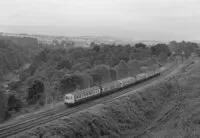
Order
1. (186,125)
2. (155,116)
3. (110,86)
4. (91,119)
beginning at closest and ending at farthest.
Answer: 1. (91,119)
2. (186,125)
3. (155,116)
4. (110,86)

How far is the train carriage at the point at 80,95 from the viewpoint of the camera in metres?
29.7

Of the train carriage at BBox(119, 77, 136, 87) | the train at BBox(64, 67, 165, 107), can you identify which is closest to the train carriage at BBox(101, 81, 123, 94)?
the train at BBox(64, 67, 165, 107)

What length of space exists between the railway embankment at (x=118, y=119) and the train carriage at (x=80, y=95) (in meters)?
3.74

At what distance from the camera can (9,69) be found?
290 feet

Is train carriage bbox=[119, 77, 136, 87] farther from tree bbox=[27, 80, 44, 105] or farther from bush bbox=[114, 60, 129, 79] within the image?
tree bbox=[27, 80, 44, 105]

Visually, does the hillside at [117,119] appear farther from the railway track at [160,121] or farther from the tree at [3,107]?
the tree at [3,107]

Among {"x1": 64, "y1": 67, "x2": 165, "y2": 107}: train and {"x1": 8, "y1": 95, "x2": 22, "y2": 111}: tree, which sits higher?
{"x1": 64, "y1": 67, "x2": 165, "y2": 107}: train

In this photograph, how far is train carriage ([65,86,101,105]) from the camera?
29717mm

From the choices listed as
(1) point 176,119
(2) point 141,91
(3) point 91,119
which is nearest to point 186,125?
(1) point 176,119

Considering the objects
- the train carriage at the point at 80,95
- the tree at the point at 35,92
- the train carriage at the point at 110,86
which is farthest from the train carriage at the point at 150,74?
the tree at the point at 35,92

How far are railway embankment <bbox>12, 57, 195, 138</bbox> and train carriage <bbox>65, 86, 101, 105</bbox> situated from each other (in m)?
3.74

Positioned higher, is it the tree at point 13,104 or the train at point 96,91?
the train at point 96,91

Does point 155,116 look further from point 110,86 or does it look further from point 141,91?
point 110,86

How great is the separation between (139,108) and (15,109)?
1921 centimetres
